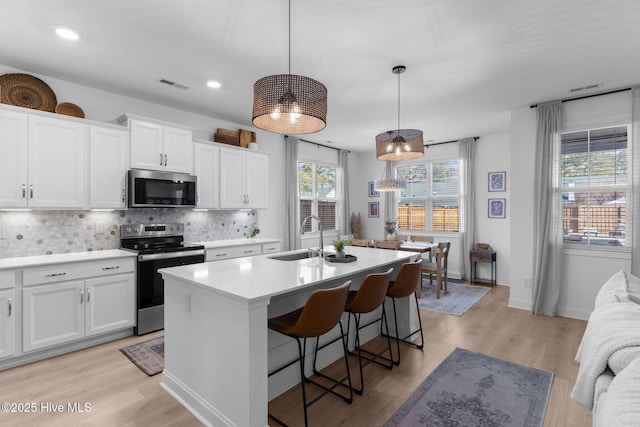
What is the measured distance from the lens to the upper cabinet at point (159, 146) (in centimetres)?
377

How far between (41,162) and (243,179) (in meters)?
2.39

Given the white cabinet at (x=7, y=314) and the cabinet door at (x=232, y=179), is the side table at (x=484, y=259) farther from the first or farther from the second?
the white cabinet at (x=7, y=314)

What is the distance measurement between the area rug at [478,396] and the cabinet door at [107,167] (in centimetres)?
355

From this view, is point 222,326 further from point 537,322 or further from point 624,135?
point 624,135

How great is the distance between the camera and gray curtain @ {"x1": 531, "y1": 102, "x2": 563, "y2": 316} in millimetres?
4281

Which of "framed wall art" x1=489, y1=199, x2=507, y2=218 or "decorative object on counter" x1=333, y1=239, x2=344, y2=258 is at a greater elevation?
"framed wall art" x1=489, y1=199, x2=507, y2=218

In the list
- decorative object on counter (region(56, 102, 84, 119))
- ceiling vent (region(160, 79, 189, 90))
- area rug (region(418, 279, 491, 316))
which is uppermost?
ceiling vent (region(160, 79, 189, 90))

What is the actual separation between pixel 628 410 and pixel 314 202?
245 inches

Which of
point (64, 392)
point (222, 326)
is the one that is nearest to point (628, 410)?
point (222, 326)

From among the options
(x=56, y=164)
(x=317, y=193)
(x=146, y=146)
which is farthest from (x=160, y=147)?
(x=317, y=193)

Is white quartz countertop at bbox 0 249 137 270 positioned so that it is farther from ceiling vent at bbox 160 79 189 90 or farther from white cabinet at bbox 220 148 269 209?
ceiling vent at bbox 160 79 189 90

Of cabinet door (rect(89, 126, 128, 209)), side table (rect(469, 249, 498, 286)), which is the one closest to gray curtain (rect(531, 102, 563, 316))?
side table (rect(469, 249, 498, 286))

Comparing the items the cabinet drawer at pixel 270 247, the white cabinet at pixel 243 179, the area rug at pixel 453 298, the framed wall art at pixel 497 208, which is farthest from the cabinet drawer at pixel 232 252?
the framed wall art at pixel 497 208

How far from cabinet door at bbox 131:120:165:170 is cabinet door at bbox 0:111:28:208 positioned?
0.95 m
